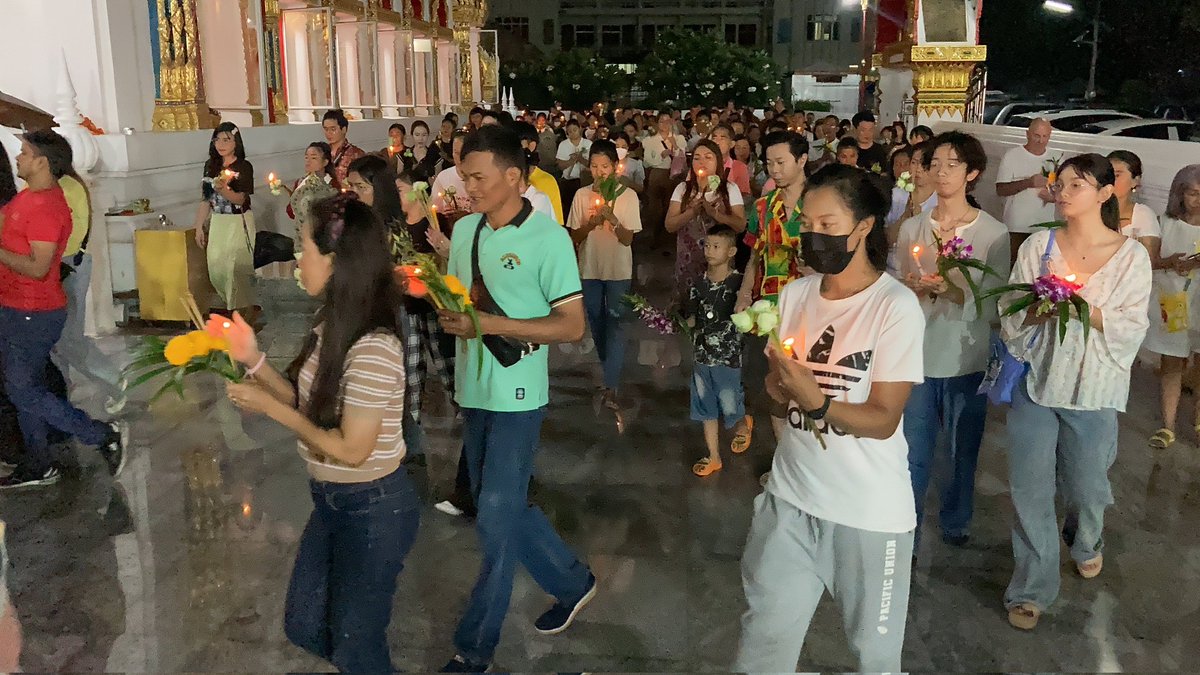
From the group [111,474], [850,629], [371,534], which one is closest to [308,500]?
[111,474]

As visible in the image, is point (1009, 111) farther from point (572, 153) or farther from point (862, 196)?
point (862, 196)

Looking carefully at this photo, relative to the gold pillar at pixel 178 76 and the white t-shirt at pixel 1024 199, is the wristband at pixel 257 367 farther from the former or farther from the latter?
the gold pillar at pixel 178 76

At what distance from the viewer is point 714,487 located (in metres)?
5.97

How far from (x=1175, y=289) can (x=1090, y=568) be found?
9.22 feet

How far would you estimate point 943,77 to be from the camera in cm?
1684

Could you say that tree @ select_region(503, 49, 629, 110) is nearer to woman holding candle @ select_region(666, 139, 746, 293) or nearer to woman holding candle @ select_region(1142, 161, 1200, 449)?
woman holding candle @ select_region(666, 139, 746, 293)

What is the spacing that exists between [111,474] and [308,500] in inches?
50.6

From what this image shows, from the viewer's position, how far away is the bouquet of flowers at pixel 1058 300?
402cm


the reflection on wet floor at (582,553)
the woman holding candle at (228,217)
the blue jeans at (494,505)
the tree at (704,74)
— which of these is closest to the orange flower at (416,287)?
the blue jeans at (494,505)

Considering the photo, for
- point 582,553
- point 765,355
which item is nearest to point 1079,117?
point 582,553

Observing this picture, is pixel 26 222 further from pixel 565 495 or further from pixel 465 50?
pixel 465 50

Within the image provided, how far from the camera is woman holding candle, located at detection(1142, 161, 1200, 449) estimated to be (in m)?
6.50

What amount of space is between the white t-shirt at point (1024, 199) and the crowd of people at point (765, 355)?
1.35m

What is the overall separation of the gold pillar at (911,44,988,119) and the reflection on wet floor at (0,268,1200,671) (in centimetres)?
1086
